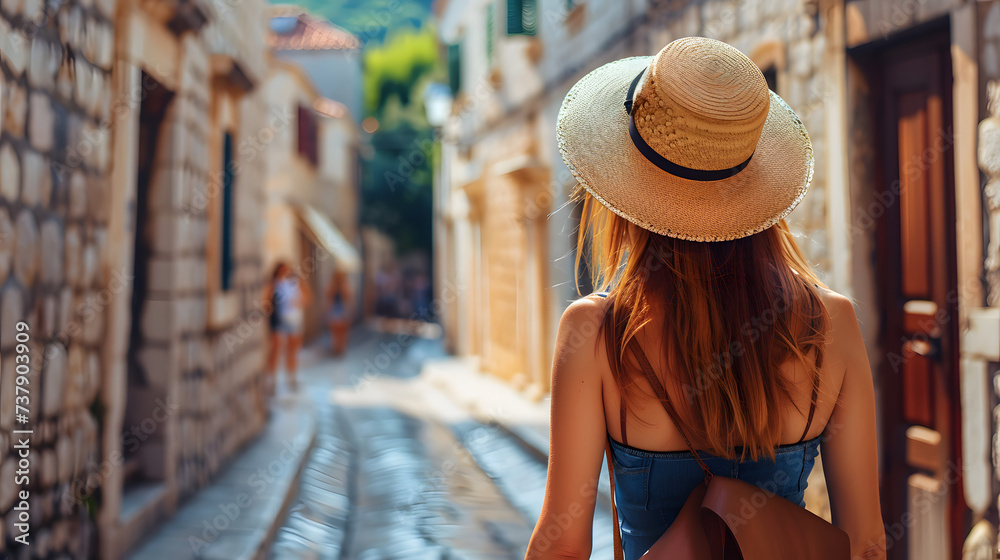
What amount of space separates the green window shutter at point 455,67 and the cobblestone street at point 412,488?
24.0 ft

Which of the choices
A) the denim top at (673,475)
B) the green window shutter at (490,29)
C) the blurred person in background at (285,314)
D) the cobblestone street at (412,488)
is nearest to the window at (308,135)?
the green window shutter at (490,29)

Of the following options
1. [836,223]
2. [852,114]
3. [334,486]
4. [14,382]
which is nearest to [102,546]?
[14,382]

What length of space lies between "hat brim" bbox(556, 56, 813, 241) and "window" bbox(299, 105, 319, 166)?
1732cm

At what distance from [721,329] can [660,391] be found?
0.15 meters

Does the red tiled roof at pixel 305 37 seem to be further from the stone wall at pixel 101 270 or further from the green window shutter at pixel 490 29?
the stone wall at pixel 101 270

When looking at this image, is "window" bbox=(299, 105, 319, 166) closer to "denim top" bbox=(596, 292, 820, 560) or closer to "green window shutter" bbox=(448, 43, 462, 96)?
"green window shutter" bbox=(448, 43, 462, 96)

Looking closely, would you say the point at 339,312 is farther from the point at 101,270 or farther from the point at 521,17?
the point at 101,270

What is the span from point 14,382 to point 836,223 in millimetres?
3765

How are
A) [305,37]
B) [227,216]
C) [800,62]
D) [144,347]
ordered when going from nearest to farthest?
1. [800,62]
2. [144,347]
3. [227,216]
4. [305,37]

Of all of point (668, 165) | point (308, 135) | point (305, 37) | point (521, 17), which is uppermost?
point (305, 37)

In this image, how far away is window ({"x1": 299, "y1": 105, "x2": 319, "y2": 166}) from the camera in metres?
17.8

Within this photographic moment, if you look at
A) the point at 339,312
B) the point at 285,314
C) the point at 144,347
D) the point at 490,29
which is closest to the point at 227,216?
the point at 144,347

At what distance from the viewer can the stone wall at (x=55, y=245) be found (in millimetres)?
2586

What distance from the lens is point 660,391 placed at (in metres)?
1.27
